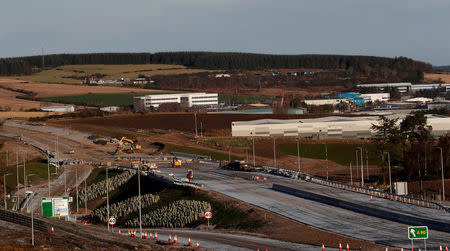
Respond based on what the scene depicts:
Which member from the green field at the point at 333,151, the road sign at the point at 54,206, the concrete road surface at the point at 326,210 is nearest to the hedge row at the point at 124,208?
the concrete road surface at the point at 326,210

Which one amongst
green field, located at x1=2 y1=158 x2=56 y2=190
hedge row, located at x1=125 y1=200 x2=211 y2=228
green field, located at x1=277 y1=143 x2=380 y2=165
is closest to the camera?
hedge row, located at x1=125 y1=200 x2=211 y2=228

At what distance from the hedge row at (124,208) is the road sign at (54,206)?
16.9 metres

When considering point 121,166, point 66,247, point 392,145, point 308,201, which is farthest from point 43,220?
point 392,145

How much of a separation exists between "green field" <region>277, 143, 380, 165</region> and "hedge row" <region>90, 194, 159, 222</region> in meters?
48.2

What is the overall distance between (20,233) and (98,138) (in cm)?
9238

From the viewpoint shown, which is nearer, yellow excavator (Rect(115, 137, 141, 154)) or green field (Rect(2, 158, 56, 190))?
green field (Rect(2, 158, 56, 190))

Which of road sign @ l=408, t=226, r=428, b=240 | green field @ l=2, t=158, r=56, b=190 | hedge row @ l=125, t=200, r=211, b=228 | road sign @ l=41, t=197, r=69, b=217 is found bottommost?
green field @ l=2, t=158, r=56, b=190

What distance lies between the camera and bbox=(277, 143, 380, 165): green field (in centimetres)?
13075

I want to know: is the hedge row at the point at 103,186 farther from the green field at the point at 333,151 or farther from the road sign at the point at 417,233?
the road sign at the point at 417,233

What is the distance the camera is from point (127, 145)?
490ft

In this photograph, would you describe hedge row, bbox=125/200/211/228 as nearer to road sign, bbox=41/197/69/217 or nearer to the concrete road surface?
the concrete road surface

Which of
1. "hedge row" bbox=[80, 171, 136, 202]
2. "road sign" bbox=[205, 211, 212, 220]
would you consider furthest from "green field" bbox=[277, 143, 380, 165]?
"road sign" bbox=[205, 211, 212, 220]

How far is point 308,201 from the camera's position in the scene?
251ft

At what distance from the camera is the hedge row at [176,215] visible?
249ft
